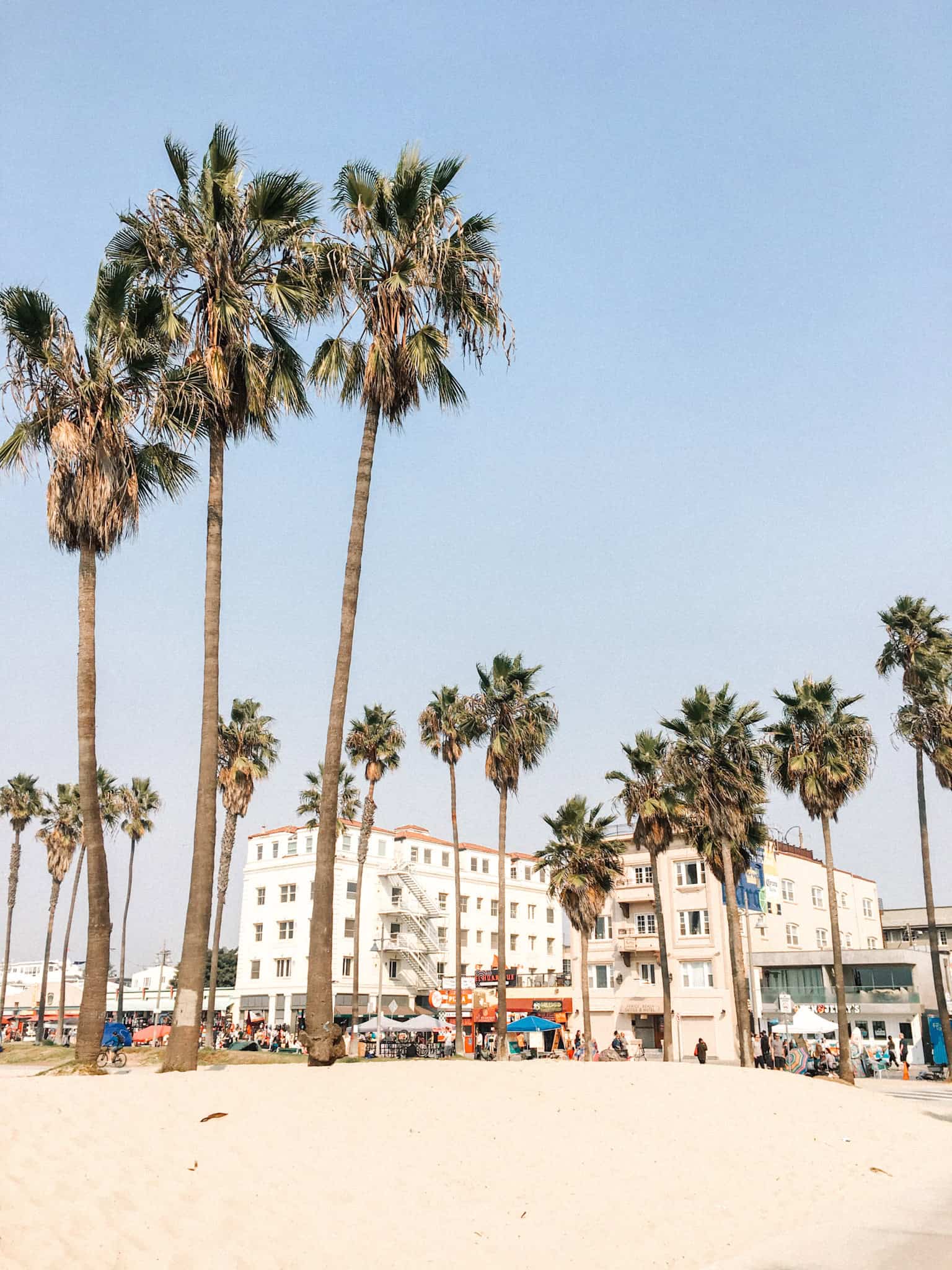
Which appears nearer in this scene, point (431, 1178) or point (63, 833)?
point (431, 1178)

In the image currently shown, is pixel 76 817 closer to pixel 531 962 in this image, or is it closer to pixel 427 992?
pixel 427 992

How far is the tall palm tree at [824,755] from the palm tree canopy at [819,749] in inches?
0.9

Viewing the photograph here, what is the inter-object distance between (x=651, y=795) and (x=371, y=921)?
39.0 metres

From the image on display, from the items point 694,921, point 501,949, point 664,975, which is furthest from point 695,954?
point 501,949

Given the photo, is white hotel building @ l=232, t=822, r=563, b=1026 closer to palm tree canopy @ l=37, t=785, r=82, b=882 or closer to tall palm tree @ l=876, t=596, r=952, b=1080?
palm tree canopy @ l=37, t=785, r=82, b=882

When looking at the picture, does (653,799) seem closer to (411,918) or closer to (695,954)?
(695,954)

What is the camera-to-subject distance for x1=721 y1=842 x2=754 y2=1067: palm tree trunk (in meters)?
33.5

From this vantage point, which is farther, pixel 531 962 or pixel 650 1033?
pixel 531 962

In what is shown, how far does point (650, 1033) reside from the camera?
187 ft

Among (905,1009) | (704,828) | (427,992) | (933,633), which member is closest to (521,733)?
(704,828)

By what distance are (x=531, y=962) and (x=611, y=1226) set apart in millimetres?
76547

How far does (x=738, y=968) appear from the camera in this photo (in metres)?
34.8

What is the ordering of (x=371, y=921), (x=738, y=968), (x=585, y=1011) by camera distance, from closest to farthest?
(x=738, y=968)
(x=585, y=1011)
(x=371, y=921)

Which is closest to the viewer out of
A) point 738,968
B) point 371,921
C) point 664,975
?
point 738,968
